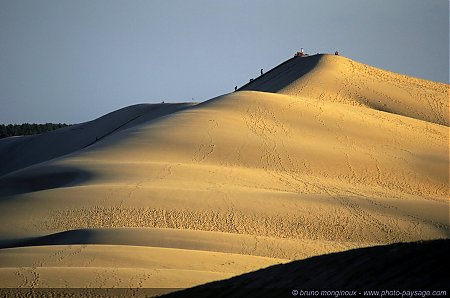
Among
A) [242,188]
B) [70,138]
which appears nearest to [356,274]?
[242,188]

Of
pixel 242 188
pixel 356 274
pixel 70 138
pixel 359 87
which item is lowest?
pixel 242 188

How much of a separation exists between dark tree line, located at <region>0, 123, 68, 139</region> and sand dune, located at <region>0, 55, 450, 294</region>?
260 ft

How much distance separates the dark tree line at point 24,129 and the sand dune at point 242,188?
7940 cm

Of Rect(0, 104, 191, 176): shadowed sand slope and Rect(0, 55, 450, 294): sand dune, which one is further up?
Rect(0, 104, 191, 176): shadowed sand slope

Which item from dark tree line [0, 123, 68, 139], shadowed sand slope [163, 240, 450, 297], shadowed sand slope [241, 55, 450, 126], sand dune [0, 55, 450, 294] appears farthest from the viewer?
dark tree line [0, 123, 68, 139]

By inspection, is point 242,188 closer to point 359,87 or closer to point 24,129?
point 359,87

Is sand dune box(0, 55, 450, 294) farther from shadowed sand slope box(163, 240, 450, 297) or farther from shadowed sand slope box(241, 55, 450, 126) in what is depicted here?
shadowed sand slope box(163, 240, 450, 297)

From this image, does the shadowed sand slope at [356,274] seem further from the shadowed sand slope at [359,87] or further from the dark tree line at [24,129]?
the dark tree line at [24,129]

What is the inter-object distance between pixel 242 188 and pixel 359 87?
1038 inches

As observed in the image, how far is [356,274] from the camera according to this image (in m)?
10.4

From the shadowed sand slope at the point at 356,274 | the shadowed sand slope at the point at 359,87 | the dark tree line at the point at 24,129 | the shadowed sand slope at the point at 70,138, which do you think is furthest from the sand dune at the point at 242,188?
the dark tree line at the point at 24,129

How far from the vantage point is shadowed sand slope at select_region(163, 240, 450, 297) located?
31.3 ft

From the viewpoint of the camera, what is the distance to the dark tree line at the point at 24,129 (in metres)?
123

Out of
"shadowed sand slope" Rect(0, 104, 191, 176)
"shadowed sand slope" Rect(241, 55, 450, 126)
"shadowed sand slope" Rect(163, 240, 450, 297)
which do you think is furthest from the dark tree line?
"shadowed sand slope" Rect(163, 240, 450, 297)
